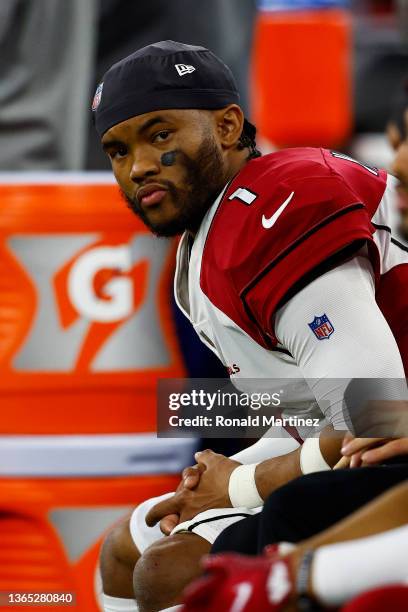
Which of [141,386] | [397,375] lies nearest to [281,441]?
[397,375]

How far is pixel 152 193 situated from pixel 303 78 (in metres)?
5.22

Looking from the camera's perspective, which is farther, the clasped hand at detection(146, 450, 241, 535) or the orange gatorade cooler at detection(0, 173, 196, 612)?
the orange gatorade cooler at detection(0, 173, 196, 612)

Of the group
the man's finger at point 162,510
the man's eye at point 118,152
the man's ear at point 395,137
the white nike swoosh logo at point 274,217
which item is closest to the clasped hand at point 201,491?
the man's finger at point 162,510

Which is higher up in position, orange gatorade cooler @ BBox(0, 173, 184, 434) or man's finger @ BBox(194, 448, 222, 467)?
man's finger @ BBox(194, 448, 222, 467)

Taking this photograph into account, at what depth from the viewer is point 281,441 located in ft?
8.87

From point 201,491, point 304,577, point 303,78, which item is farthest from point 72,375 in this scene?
point 303,78

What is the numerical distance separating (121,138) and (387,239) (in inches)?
19.7

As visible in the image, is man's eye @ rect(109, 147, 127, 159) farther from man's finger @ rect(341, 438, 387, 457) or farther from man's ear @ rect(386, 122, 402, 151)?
man's ear @ rect(386, 122, 402, 151)

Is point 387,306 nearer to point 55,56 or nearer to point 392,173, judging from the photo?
point 392,173

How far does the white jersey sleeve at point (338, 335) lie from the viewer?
2.21m

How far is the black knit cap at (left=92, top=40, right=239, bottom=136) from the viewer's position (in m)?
2.42

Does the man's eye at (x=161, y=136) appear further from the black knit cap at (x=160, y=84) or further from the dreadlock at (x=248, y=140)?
the dreadlock at (x=248, y=140)

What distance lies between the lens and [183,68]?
2.45 meters

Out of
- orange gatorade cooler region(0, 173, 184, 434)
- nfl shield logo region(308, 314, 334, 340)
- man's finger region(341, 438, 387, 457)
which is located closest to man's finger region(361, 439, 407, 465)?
man's finger region(341, 438, 387, 457)
